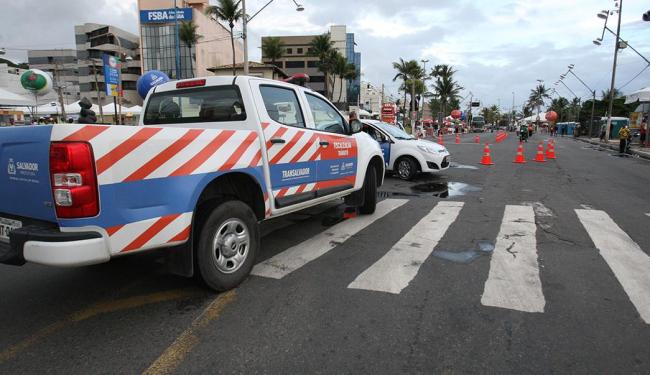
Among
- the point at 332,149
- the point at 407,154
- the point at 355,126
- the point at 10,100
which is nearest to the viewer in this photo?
the point at 332,149

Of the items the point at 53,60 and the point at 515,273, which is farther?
the point at 53,60

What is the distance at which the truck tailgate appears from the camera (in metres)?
2.88

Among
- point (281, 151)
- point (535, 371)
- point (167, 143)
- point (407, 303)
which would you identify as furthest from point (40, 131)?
point (535, 371)

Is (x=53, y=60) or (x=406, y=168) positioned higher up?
(x=53, y=60)

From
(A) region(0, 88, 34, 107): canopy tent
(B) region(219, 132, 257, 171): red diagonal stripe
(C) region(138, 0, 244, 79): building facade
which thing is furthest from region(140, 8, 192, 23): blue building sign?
(B) region(219, 132, 257, 171): red diagonal stripe

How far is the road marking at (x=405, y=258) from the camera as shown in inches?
161

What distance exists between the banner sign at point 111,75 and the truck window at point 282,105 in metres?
17.5

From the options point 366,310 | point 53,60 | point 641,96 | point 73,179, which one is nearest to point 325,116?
point 366,310

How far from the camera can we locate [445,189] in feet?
32.9

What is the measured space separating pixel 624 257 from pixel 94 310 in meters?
5.62

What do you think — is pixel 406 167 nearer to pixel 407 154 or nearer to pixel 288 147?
pixel 407 154

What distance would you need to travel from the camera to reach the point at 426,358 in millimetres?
2834

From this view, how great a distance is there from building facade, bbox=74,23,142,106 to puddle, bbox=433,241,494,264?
258 feet

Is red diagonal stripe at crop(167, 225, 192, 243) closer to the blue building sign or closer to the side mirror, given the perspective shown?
the side mirror
